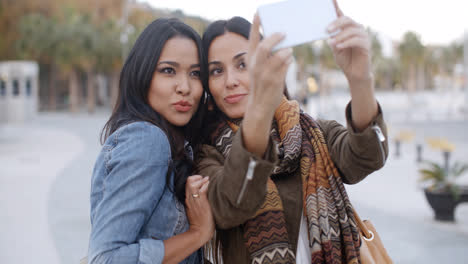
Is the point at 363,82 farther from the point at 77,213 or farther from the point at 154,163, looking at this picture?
the point at 77,213

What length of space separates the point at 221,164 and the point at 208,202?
0.63 ft

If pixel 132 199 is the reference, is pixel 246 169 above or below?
above

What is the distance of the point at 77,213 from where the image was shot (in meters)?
7.20

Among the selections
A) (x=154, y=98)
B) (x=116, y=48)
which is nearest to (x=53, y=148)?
(x=154, y=98)

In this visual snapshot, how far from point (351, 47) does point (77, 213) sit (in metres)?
6.61

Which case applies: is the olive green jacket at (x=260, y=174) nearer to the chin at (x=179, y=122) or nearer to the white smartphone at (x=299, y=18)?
the chin at (x=179, y=122)

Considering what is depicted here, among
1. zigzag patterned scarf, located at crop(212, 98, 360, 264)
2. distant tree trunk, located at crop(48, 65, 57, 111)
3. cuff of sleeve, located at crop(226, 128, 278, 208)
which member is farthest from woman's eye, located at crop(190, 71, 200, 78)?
distant tree trunk, located at crop(48, 65, 57, 111)

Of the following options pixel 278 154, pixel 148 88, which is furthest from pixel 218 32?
pixel 278 154

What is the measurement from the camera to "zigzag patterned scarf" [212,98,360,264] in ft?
5.57

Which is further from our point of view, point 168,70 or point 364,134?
point 168,70

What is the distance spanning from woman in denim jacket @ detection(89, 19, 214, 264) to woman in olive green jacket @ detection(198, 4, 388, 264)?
0.10 metres

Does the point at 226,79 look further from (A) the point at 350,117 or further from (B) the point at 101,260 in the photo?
(B) the point at 101,260

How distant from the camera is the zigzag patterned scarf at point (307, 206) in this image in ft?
5.57

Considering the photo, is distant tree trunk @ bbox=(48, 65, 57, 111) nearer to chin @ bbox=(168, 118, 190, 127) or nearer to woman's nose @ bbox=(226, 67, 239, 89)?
chin @ bbox=(168, 118, 190, 127)
